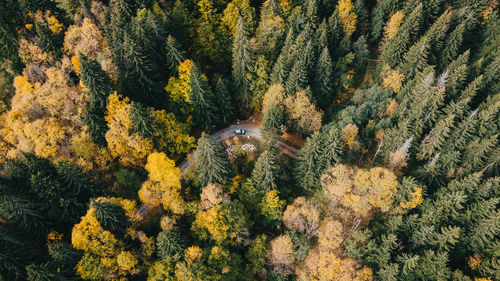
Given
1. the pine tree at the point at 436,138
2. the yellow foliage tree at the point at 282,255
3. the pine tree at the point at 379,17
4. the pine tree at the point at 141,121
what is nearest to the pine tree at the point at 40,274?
the pine tree at the point at 141,121

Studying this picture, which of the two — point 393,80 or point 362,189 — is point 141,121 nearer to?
point 362,189

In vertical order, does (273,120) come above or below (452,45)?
below

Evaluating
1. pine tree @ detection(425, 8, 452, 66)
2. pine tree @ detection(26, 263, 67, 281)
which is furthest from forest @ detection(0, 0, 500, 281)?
pine tree @ detection(425, 8, 452, 66)

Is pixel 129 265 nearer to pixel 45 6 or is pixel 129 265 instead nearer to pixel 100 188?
pixel 100 188

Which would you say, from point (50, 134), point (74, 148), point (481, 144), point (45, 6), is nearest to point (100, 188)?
point (74, 148)

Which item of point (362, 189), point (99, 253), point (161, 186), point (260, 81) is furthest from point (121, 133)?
point (362, 189)

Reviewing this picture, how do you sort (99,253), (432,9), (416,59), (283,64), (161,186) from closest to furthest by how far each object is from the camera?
1. (99,253)
2. (161,186)
3. (416,59)
4. (283,64)
5. (432,9)

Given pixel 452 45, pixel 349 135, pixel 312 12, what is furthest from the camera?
pixel 312 12
